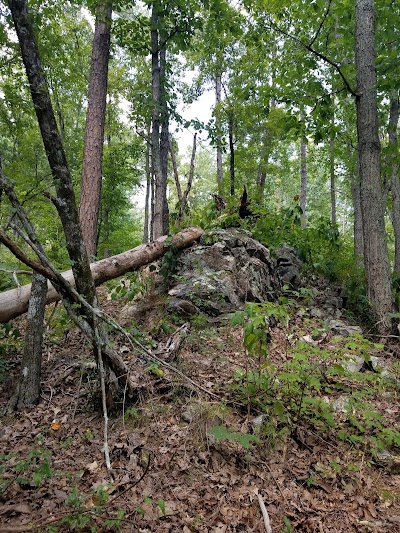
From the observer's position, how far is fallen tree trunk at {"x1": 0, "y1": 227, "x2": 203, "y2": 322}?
410cm

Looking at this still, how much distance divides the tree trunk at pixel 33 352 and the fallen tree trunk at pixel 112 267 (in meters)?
0.40

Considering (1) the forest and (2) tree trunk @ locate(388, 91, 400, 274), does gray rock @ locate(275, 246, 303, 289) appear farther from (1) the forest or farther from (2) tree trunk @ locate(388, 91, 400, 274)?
(2) tree trunk @ locate(388, 91, 400, 274)

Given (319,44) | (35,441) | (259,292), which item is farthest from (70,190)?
(319,44)

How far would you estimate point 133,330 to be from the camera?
3.95m

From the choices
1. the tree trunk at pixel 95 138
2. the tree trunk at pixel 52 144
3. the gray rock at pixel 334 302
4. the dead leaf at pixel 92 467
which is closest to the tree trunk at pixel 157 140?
the tree trunk at pixel 95 138

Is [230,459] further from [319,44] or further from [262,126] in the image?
[262,126]

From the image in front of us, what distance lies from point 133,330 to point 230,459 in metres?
1.75

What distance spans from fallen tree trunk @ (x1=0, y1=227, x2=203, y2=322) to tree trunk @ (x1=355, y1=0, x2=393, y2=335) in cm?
312

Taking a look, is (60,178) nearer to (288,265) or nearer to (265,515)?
(265,515)

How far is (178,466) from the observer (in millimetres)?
2801

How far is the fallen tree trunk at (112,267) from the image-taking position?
4.10m

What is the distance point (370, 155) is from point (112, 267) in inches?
191

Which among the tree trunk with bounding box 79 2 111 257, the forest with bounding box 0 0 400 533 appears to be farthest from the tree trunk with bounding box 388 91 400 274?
the tree trunk with bounding box 79 2 111 257

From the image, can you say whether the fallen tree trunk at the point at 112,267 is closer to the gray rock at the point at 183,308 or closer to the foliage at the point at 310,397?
the gray rock at the point at 183,308
